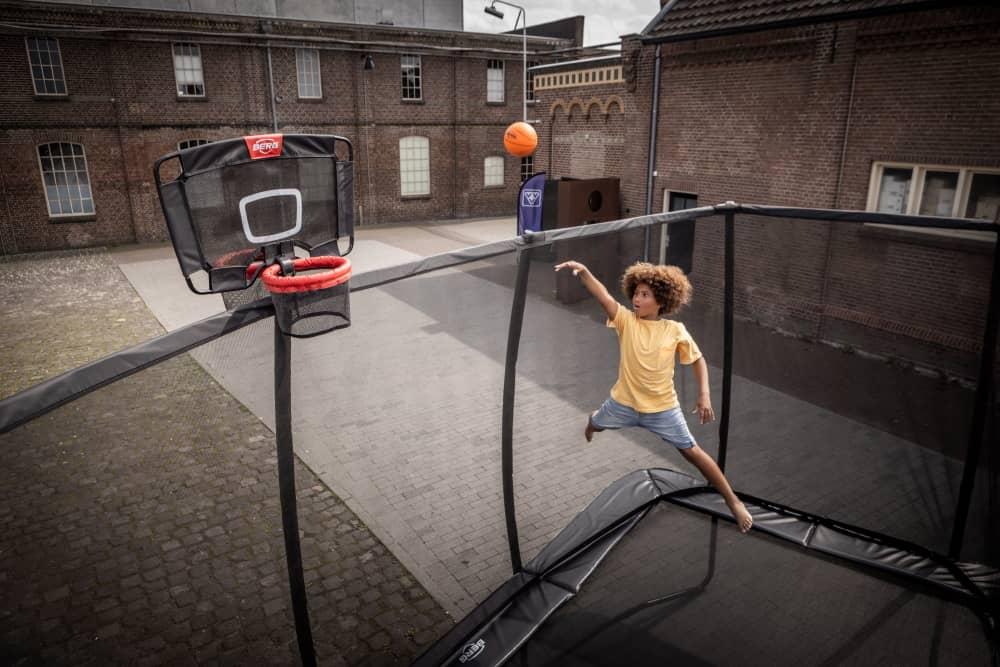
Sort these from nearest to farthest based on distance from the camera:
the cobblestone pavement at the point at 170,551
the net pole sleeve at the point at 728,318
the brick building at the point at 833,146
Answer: the cobblestone pavement at the point at 170,551
the net pole sleeve at the point at 728,318
the brick building at the point at 833,146

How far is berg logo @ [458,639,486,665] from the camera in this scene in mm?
3906

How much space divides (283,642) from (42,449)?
2.31 meters

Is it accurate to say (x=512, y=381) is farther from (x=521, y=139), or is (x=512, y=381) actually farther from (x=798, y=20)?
(x=521, y=139)

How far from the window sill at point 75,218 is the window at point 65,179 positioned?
2.6 inches

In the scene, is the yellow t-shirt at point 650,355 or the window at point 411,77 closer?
the yellow t-shirt at point 650,355

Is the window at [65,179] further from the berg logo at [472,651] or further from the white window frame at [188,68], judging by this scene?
the berg logo at [472,651]

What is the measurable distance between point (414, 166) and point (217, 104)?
23.7ft

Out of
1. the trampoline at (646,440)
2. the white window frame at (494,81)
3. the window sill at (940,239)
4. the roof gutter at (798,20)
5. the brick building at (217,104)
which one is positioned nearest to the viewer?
the trampoline at (646,440)

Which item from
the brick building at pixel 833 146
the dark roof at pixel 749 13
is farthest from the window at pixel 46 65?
the dark roof at pixel 749 13

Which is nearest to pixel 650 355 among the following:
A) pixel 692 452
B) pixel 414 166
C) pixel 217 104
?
pixel 692 452

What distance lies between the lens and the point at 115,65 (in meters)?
19.4

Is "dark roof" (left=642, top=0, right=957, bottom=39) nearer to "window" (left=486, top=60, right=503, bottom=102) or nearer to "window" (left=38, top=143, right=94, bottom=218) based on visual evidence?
"window" (left=486, top=60, right=503, bottom=102)

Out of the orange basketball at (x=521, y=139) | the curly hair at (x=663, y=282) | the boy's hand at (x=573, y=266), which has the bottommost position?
the curly hair at (x=663, y=282)

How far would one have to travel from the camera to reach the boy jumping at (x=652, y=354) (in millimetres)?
3648
